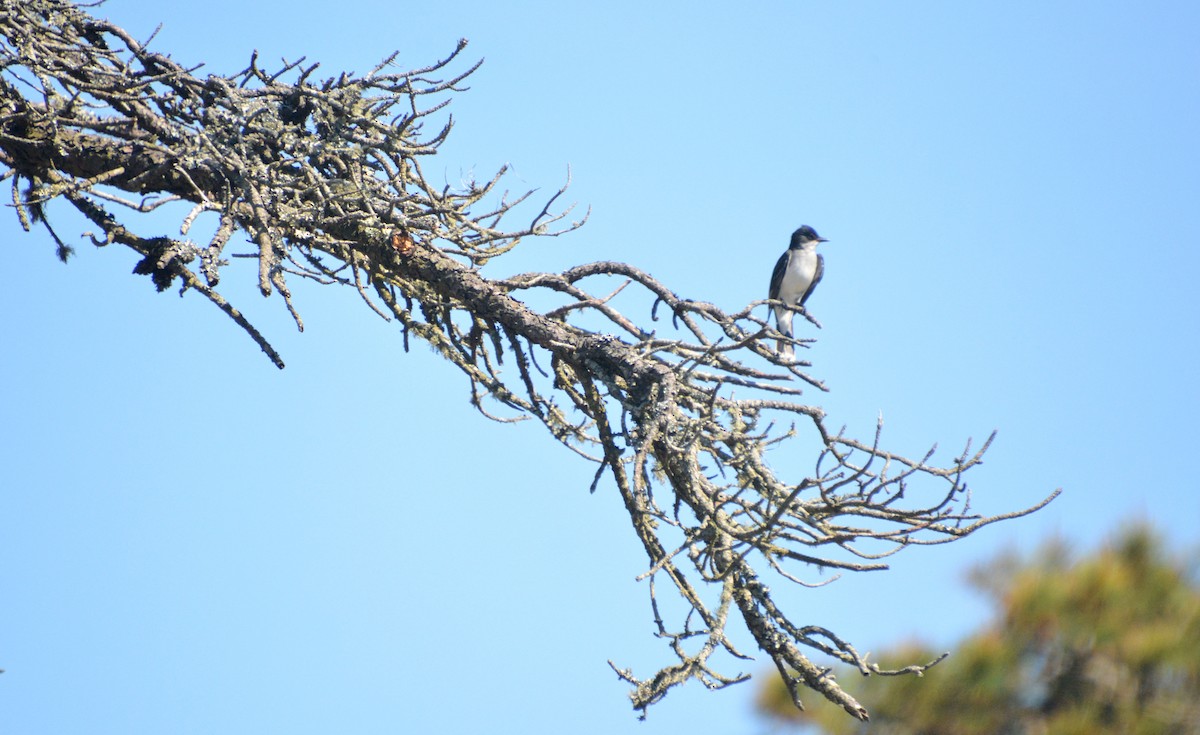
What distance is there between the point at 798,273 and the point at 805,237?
1.43 feet

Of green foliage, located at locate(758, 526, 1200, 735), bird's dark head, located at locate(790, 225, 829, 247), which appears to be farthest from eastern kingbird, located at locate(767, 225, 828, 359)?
green foliage, located at locate(758, 526, 1200, 735)

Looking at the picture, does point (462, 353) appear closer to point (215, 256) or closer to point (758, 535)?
point (215, 256)

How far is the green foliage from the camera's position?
500cm

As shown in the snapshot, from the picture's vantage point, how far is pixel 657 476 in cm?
371

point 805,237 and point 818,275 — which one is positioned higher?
point 805,237

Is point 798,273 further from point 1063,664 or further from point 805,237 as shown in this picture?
point 1063,664

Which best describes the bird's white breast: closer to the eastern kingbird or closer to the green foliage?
the eastern kingbird

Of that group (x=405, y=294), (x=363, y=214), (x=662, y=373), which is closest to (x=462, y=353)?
(x=405, y=294)

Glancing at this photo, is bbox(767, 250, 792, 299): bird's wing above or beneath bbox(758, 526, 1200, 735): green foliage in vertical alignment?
above

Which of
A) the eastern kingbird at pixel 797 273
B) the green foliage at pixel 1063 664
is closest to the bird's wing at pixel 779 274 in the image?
the eastern kingbird at pixel 797 273

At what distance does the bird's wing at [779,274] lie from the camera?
9.81 m

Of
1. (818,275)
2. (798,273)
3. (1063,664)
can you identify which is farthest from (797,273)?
(1063,664)

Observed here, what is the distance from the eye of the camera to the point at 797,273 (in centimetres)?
973

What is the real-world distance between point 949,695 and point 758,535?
9.60 ft
